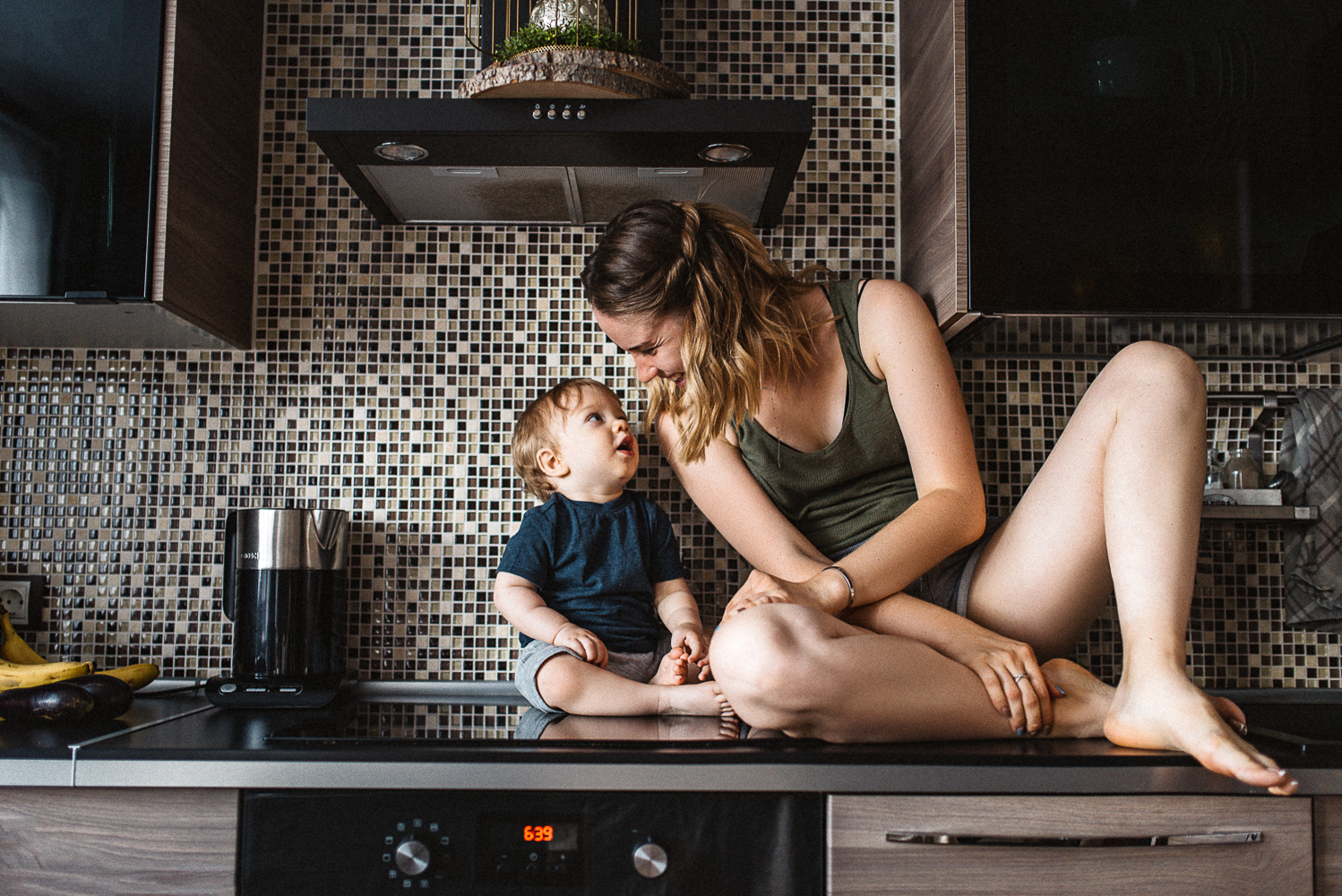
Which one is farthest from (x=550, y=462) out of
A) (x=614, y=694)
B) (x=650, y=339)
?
(x=614, y=694)

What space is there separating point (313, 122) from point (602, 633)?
2.58ft

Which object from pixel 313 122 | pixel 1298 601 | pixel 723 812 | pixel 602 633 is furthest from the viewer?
pixel 1298 601

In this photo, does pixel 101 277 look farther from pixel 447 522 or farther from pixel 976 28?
pixel 976 28

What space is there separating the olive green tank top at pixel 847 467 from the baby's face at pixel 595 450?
17cm

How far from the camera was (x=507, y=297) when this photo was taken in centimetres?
154

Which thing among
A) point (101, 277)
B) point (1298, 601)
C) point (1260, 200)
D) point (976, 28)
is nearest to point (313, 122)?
point (101, 277)

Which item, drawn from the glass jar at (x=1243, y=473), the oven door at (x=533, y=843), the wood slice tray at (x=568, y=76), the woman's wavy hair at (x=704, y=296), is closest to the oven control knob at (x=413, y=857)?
the oven door at (x=533, y=843)

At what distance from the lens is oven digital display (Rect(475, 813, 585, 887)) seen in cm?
89

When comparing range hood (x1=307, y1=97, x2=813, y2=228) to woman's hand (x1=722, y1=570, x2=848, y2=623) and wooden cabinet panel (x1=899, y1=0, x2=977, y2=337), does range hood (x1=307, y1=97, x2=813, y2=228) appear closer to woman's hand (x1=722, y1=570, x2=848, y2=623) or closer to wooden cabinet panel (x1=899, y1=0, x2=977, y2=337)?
wooden cabinet panel (x1=899, y1=0, x2=977, y2=337)

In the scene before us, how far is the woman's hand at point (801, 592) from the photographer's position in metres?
1.04

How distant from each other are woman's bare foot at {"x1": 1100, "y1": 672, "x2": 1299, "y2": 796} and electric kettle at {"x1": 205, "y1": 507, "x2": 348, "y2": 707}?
100cm

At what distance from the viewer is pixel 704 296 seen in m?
1.21

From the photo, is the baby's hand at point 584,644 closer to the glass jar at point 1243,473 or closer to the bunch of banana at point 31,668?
the bunch of banana at point 31,668

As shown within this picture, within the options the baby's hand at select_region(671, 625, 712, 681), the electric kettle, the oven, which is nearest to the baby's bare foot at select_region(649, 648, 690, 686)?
the baby's hand at select_region(671, 625, 712, 681)
